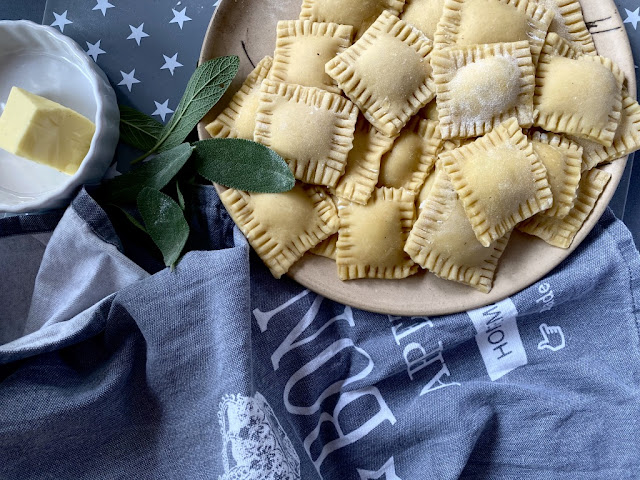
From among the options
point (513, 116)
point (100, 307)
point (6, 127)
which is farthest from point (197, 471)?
point (513, 116)

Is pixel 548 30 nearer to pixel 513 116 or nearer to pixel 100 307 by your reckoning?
pixel 513 116

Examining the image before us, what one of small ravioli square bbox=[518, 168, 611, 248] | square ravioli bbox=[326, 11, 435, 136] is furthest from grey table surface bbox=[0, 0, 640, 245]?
square ravioli bbox=[326, 11, 435, 136]

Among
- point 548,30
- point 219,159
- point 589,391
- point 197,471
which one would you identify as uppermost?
point 548,30

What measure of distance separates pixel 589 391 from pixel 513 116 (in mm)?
585

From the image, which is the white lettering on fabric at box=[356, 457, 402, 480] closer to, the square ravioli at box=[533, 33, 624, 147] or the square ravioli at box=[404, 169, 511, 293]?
the square ravioli at box=[404, 169, 511, 293]

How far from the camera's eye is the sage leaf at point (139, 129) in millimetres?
1188

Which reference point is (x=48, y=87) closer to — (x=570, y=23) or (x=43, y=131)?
(x=43, y=131)

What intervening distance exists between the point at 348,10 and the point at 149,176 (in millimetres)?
502

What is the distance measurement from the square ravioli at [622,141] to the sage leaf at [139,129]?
2.77 feet

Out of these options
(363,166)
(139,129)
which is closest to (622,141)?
(363,166)

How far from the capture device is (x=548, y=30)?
109 cm

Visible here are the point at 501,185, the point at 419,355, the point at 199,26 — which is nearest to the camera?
the point at 501,185

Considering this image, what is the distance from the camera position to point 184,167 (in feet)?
3.76

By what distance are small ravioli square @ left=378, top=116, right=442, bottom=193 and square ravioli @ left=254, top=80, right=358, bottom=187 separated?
0.09 meters
